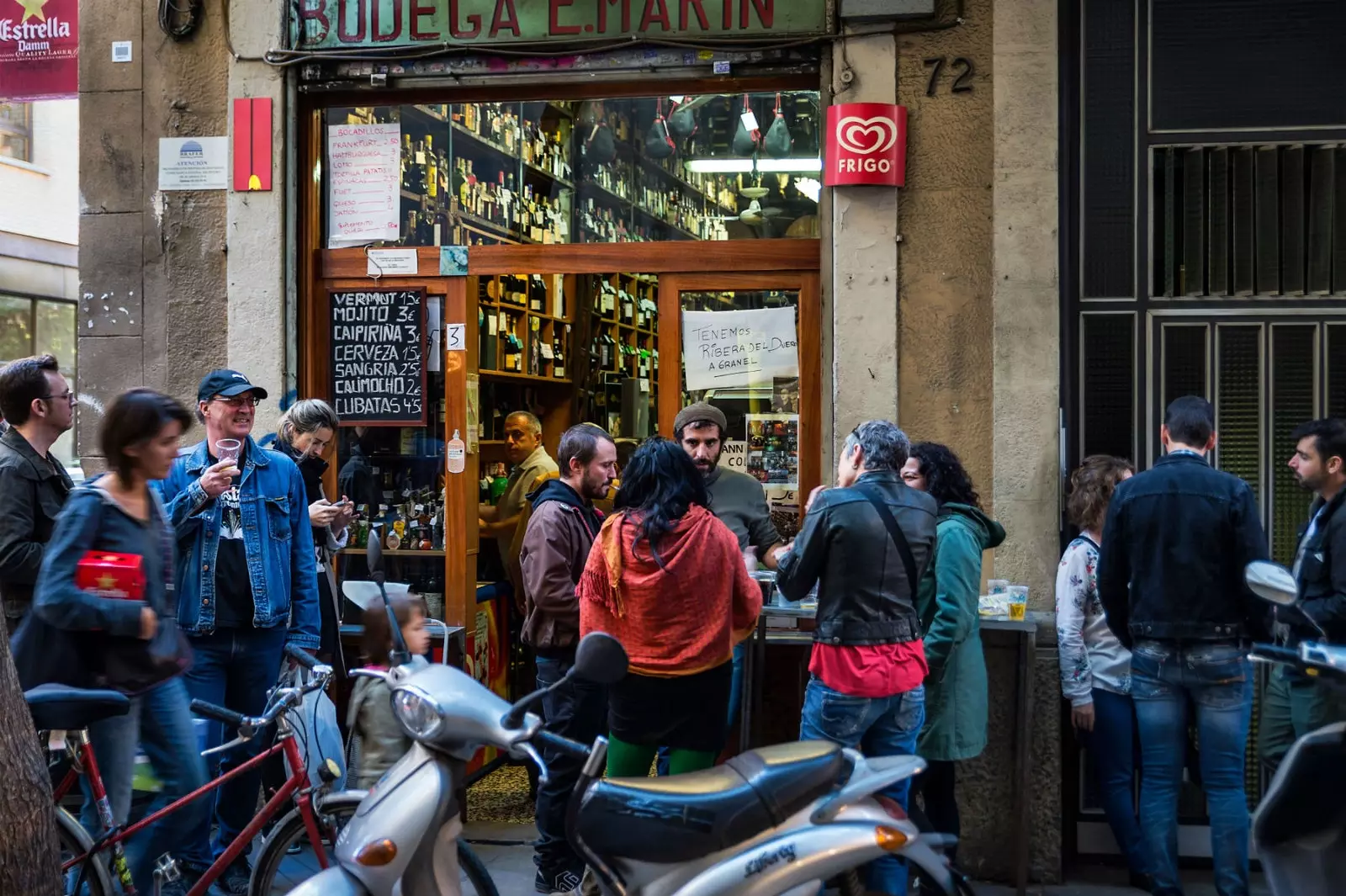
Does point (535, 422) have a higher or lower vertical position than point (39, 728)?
higher

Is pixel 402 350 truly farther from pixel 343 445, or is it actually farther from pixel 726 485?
pixel 726 485

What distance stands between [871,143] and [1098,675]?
260cm

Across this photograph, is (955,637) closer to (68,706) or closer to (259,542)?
(259,542)

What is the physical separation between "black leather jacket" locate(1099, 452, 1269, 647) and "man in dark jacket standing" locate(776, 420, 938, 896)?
0.90 meters

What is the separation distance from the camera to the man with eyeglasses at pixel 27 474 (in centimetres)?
516

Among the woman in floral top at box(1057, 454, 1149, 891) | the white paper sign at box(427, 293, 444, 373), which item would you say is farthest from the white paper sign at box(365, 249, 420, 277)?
the woman in floral top at box(1057, 454, 1149, 891)

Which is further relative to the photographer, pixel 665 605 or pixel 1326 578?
pixel 1326 578

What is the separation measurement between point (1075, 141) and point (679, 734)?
3.46 meters

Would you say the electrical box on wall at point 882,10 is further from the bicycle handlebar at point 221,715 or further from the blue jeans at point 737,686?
the bicycle handlebar at point 221,715

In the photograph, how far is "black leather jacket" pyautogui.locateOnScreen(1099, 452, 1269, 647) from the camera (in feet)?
16.6

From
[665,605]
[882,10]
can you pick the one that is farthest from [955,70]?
[665,605]

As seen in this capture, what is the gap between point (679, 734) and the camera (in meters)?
4.85

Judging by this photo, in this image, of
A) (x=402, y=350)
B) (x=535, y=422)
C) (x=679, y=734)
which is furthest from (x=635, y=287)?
(x=679, y=734)

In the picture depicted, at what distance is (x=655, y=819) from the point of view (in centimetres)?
337
